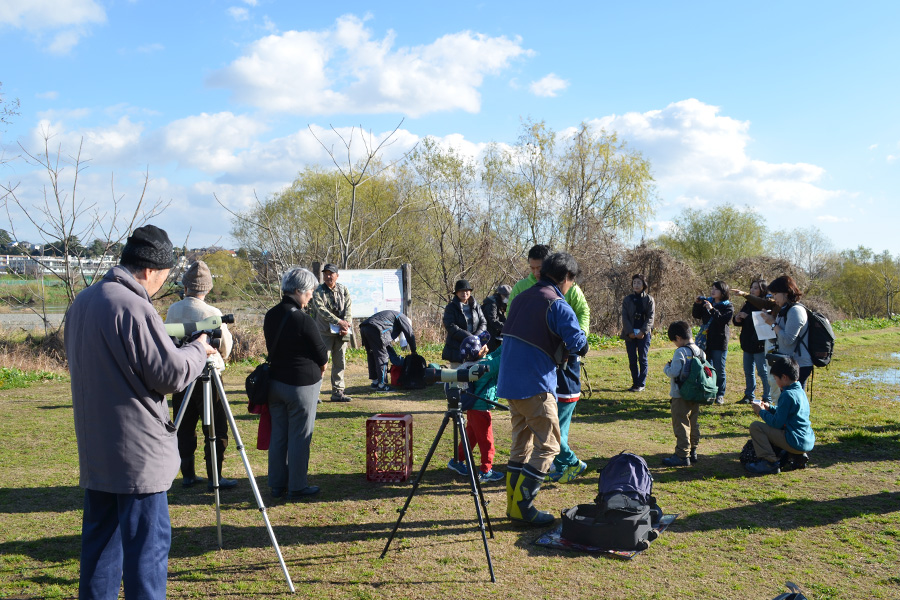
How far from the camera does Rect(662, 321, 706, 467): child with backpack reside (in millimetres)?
5695

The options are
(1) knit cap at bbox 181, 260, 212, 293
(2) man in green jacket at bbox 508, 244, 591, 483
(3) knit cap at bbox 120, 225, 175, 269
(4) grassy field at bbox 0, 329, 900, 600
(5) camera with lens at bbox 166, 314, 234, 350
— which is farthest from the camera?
(2) man in green jacket at bbox 508, 244, 591, 483

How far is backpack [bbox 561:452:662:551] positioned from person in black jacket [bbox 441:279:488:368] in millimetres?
2167

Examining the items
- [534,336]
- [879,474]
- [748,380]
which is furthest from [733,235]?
[534,336]

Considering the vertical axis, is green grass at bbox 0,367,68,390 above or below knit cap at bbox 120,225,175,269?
below

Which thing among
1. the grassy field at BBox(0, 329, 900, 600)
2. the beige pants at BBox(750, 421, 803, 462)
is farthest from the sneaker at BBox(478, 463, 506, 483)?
the beige pants at BBox(750, 421, 803, 462)

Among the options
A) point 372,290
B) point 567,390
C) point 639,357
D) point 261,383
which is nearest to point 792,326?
point 567,390

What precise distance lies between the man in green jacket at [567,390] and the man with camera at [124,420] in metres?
3.17

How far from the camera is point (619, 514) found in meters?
4.07

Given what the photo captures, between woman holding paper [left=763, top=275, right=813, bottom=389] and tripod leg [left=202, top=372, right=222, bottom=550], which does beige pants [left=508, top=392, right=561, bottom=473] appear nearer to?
tripod leg [left=202, top=372, right=222, bottom=550]

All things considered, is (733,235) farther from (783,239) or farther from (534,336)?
(534,336)

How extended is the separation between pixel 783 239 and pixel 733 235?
302 inches

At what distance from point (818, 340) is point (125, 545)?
21.6ft

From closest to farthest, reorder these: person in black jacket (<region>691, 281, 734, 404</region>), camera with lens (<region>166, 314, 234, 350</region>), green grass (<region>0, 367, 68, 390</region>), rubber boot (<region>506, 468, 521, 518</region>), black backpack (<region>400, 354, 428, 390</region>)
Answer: camera with lens (<region>166, 314, 234, 350</region>)
rubber boot (<region>506, 468, 521, 518</region>)
person in black jacket (<region>691, 281, 734, 404</region>)
black backpack (<region>400, 354, 428, 390</region>)
green grass (<region>0, 367, 68, 390</region>)

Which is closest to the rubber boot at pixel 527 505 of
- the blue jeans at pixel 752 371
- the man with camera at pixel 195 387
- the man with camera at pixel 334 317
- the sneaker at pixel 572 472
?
the sneaker at pixel 572 472
